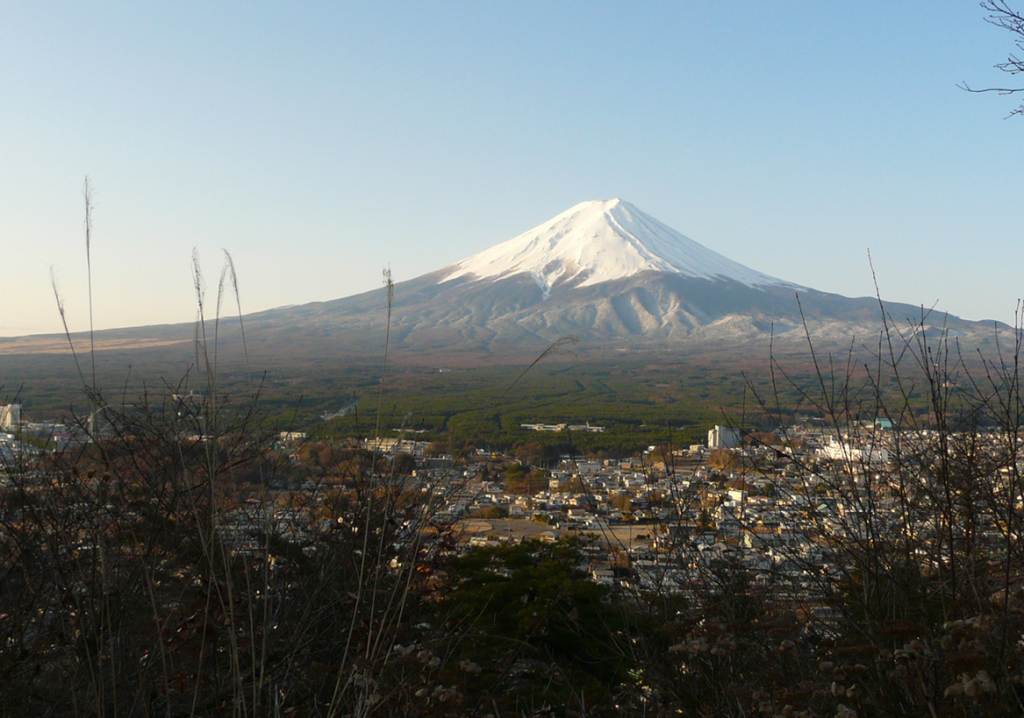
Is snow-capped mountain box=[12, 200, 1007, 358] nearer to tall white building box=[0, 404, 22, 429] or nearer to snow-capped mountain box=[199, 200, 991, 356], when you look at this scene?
snow-capped mountain box=[199, 200, 991, 356]

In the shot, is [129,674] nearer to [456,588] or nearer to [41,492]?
[41,492]

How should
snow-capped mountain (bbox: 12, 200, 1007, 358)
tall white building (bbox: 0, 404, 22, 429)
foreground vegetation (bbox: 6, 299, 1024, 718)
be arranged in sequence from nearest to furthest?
foreground vegetation (bbox: 6, 299, 1024, 718) → tall white building (bbox: 0, 404, 22, 429) → snow-capped mountain (bbox: 12, 200, 1007, 358)

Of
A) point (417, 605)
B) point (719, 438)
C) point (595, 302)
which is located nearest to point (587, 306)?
point (595, 302)

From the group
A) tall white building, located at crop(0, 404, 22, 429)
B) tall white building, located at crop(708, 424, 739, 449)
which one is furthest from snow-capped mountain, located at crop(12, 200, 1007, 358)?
tall white building, located at crop(0, 404, 22, 429)

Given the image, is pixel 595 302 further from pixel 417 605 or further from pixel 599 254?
pixel 417 605

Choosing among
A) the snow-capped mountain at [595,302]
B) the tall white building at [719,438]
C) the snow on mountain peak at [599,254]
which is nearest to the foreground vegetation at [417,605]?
the tall white building at [719,438]

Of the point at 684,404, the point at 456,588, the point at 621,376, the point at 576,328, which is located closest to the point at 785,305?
the point at 576,328

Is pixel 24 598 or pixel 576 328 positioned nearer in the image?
pixel 24 598
